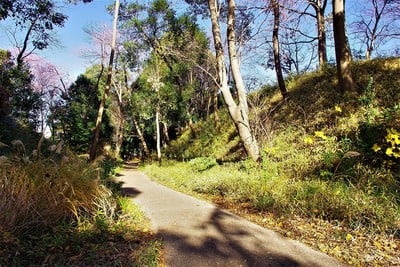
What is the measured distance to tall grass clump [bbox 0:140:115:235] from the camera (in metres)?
3.41

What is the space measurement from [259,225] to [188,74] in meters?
18.9

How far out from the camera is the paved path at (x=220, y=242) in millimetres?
3176

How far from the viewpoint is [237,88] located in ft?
27.1

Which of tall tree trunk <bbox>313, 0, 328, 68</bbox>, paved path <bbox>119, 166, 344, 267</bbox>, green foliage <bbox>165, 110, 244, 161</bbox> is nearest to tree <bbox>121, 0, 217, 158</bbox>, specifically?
green foliage <bbox>165, 110, 244, 161</bbox>

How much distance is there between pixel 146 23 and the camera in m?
19.1

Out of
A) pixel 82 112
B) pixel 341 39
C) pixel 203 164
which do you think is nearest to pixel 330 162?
pixel 341 39

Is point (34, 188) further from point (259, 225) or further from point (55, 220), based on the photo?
point (259, 225)

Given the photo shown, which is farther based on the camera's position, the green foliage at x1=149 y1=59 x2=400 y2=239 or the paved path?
the green foliage at x1=149 y1=59 x2=400 y2=239

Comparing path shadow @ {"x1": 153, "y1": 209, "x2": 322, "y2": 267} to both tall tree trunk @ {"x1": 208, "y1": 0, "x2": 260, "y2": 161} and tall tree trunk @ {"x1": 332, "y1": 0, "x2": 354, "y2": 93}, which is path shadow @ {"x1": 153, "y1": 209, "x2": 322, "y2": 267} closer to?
tall tree trunk @ {"x1": 208, "y1": 0, "x2": 260, "y2": 161}

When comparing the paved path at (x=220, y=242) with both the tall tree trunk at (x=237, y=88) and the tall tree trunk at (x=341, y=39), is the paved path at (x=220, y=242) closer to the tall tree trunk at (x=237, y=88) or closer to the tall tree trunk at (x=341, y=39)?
the tall tree trunk at (x=237, y=88)

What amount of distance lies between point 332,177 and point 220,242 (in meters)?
2.70

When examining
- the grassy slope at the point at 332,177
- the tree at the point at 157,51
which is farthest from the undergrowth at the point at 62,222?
the tree at the point at 157,51

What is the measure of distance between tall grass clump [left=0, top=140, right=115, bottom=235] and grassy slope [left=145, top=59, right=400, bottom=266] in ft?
8.57

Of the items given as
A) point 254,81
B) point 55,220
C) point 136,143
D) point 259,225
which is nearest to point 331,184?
point 259,225
